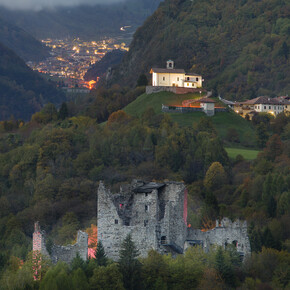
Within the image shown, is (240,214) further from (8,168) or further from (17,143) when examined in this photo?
(17,143)

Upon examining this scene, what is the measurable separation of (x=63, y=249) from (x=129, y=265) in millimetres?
5819

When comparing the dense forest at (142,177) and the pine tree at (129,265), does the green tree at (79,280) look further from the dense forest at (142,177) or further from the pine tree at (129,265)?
the pine tree at (129,265)

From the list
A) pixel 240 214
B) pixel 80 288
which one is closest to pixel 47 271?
pixel 80 288

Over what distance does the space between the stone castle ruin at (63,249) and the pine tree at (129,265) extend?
11.0 ft

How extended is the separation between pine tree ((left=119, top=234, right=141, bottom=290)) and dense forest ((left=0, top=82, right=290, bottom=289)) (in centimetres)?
10

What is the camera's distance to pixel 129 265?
6831 centimetres

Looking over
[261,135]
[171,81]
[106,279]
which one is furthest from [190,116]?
[106,279]

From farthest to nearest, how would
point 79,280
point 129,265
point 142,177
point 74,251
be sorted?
point 142,177
point 74,251
point 129,265
point 79,280

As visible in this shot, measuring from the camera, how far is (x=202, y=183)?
13175cm

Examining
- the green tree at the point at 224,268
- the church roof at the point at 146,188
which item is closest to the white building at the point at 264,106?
the church roof at the point at 146,188

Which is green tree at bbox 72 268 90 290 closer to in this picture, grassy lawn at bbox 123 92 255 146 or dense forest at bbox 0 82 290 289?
dense forest at bbox 0 82 290 289

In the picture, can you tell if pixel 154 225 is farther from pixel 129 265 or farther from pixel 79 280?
pixel 79 280

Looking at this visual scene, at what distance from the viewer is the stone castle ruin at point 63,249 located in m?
70.4

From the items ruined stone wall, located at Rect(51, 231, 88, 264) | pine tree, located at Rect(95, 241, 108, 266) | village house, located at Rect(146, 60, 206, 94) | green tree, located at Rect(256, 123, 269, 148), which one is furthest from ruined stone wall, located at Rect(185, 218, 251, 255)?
village house, located at Rect(146, 60, 206, 94)
